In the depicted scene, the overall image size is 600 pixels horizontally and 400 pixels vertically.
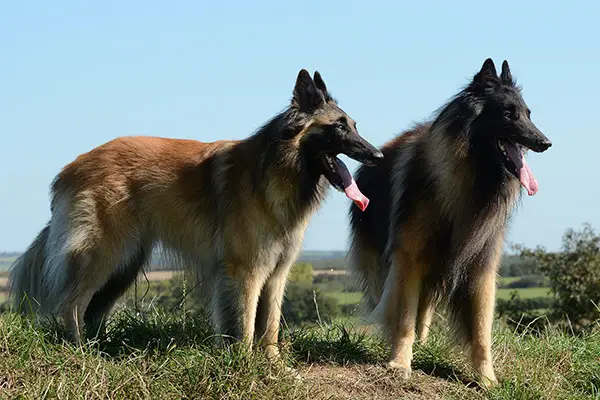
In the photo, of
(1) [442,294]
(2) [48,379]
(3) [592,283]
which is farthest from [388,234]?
(3) [592,283]

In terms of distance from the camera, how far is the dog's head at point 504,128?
599 centimetres

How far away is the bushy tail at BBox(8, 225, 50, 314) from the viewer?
6781 mm

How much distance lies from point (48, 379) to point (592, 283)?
16247 millimetres

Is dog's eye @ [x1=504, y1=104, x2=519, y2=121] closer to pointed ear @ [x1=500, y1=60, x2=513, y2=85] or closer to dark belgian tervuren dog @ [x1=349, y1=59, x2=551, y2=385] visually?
dark belgian tervuren dog @ [x1=349, y1=59, x2=551, y2=385]

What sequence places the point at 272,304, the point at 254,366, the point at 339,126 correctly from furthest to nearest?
the point at 272,304, the point at 339,126, the point at 254,366

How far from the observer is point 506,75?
6383mm

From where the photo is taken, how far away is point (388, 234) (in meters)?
6.76

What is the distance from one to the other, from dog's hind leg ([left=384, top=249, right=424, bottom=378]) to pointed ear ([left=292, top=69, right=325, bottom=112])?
54.0 inches

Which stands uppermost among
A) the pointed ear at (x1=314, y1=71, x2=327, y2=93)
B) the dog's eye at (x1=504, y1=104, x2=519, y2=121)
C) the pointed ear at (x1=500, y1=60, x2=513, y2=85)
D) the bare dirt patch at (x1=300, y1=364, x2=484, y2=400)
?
the pointed ear at (x1=500, y1=60, x2=513, y2=85)

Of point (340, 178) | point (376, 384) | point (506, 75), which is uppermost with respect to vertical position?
point (506, 75)

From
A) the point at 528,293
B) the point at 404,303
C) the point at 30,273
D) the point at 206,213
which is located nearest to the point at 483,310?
the point at 404,303

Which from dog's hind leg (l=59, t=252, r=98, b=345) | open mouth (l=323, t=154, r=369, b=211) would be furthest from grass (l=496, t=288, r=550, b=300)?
dog's hind leg (l=59, t=252, r=98, b=345)

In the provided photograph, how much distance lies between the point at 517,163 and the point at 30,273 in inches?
166

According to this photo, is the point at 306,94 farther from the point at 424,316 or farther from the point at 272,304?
the point at 424,316
